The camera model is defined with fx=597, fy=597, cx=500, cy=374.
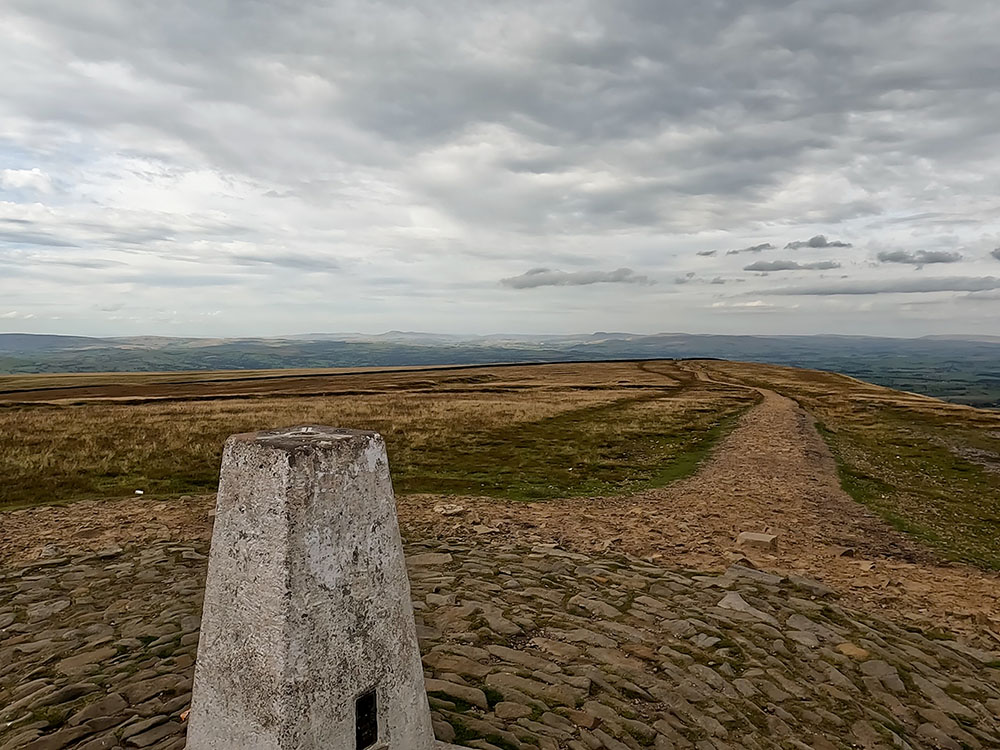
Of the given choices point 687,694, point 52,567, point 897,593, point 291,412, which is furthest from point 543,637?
point 291,412

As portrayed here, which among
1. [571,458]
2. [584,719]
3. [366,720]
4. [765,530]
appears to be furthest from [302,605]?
[571,458]

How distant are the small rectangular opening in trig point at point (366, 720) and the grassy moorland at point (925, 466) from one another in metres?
13.7

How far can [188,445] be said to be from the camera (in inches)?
965

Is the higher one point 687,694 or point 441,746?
point 441,746

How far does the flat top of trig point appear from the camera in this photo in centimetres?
433

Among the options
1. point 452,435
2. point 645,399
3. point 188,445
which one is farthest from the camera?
point 645,399

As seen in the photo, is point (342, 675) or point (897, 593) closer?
point (342, 675)

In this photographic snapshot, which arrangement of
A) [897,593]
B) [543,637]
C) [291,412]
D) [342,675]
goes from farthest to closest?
[291,412]
[897,593]
[543,637]
[342,675]

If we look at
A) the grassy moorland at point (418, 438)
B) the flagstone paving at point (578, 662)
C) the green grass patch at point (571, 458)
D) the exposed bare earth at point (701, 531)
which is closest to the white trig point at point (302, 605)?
the flagstone paving at point (578, 662)

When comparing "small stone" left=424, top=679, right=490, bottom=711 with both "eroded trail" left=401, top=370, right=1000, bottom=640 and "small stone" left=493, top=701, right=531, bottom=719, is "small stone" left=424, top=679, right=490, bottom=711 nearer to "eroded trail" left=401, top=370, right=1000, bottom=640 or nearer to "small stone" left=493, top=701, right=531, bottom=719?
"small stone" left=493, top=701, right=531, bottom=719

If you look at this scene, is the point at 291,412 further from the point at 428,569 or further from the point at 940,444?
the point at 940,444

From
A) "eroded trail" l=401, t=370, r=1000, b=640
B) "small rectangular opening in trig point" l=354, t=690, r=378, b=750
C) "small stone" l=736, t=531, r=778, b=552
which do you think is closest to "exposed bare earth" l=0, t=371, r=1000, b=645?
"eroded trail" l=401, t=370, r=1000, b=640

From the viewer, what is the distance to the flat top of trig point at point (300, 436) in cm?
433

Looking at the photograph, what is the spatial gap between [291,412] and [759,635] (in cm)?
3328
